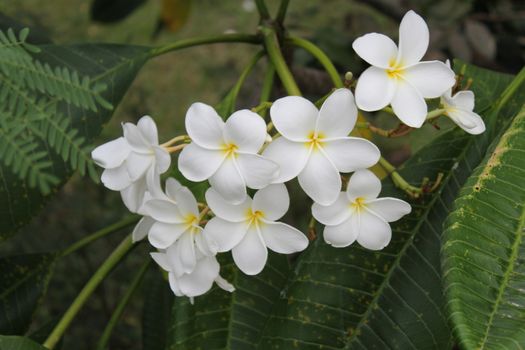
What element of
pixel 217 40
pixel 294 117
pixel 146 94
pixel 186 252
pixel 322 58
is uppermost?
pixel 146 94

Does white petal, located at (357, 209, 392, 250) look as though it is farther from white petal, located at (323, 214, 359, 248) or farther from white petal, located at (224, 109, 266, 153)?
white petal, located at (224, 109, 266, 153)

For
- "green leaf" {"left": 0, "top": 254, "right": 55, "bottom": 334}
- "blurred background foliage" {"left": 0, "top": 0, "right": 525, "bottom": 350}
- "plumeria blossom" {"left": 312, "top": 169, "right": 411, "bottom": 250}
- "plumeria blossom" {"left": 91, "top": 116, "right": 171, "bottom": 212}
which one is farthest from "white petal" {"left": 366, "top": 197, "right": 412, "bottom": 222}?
"green leaf" {"left": 0, "top": 254, "right": 55, "bottom": 334}

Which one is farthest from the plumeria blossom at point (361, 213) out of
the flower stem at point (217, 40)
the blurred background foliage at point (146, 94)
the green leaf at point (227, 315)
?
the flower stem at point (217, 40)

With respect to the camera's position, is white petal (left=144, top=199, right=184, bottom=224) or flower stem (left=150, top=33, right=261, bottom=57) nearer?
white petal (left=144, top=199, right=184, bottom=224)

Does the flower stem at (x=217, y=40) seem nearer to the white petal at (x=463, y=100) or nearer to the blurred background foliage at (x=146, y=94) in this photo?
the blurred background foliage at (x=146, y=94)

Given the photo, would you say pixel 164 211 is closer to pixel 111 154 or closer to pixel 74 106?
pixel 111 154

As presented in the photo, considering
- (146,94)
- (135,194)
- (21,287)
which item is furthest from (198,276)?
(146,94)

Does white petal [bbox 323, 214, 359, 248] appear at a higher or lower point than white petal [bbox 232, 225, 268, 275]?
higher
